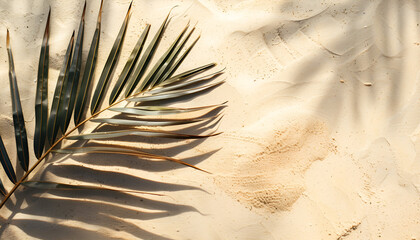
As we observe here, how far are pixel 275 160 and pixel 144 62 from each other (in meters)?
0.65

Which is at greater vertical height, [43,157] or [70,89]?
[70,89]

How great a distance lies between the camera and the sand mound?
1.27 m

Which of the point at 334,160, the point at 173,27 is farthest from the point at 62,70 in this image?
the point at 334,160

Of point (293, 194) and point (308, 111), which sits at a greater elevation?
point (308, 111)

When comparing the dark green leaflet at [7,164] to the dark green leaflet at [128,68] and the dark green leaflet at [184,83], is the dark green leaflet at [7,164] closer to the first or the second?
the dark green leaflet at [128,68]

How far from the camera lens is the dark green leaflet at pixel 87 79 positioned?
1278mm

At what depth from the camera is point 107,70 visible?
1.33 meters

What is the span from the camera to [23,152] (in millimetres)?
1229

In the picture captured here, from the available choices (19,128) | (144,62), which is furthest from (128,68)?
(19,128)

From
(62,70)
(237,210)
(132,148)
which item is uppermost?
(62,70)

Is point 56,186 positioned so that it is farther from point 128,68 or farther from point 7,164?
point 128,68

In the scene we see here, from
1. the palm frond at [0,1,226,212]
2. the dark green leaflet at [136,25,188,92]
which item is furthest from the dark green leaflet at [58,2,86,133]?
the dark green leaflet at [136,25,188,92]

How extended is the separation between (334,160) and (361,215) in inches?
8.7

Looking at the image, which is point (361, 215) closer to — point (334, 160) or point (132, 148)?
point (334, 160)
